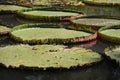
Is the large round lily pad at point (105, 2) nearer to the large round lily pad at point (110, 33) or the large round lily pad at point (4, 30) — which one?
the large round lily pad at point (110, 33)

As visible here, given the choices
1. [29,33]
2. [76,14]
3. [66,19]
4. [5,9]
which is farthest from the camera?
[5,9]

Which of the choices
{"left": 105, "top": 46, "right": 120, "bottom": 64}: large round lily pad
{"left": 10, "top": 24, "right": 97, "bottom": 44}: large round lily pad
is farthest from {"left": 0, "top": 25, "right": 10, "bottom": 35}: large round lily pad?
{"left": 105, "top": 46, "right": 120, "bottom": 64}: large round lily pad

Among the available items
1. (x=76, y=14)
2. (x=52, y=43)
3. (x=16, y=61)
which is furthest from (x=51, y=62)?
(x=76, y=14)

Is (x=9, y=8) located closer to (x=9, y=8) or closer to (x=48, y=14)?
(x=9, y=8)

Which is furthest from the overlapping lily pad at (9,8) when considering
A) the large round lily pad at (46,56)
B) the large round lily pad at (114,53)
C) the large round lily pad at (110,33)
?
the large round lily pad at (114,53)

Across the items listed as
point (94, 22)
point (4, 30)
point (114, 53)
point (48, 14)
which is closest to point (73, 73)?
point (114, 53)

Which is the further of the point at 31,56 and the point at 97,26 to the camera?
the point at 97,26

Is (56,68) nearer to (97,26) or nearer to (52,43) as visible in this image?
(52,43)
